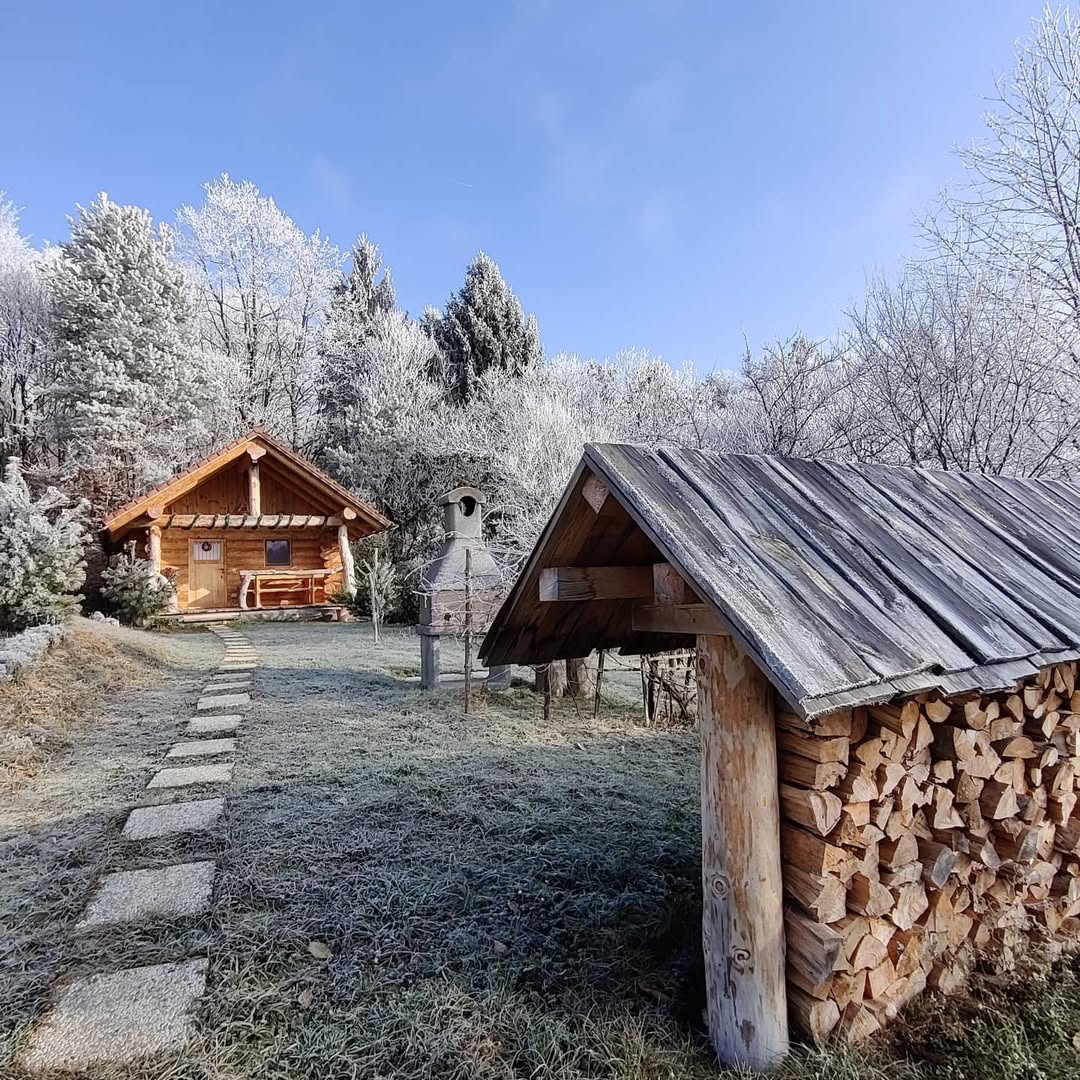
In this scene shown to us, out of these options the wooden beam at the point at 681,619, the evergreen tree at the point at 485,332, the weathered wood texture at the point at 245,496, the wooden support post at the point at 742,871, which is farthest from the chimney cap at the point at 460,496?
the evergreen tree at the point at 485,332

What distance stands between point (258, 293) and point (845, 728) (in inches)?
993

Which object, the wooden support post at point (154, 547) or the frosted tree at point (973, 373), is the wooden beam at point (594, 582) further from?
the wooden support post at point (154, 547)

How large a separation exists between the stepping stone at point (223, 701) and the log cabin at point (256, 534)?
8771 millimetres

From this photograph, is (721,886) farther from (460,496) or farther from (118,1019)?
(460,496)

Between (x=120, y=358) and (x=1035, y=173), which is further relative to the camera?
(x=120, y=358)

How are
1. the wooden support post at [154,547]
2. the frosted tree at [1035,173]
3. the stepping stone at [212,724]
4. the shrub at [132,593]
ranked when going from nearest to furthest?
the stepping stone at [212,724], the frosted tree at [1035,173], the shrub at [132,593], the wooden support post at [154,547]

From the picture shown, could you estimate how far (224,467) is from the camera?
15.8 meters

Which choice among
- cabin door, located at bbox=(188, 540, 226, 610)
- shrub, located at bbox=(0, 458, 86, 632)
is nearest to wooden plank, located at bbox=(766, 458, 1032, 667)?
shrub, located at bbox=(0, 458, 86, 632)

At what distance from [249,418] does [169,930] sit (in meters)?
21.4

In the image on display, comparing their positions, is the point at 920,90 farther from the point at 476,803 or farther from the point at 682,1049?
the point at 682,1049

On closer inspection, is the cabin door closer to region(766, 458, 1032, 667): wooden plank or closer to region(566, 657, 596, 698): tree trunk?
region(566, 657, 596, 698): tree trunk

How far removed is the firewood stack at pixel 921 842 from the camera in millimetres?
2076

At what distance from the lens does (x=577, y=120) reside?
1188 centimetres

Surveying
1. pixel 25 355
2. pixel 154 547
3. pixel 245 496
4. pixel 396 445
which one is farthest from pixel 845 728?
pixel 25 355
